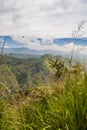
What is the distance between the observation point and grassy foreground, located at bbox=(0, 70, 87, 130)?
5672mm

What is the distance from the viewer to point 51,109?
581cm

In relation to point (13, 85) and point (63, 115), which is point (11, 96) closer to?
point (13, 85)

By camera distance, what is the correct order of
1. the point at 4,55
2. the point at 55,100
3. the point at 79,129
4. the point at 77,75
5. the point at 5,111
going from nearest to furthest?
the point at 79,129, the point at 55,100, the point at 77,75, the point at 5,111, the point at 4,55

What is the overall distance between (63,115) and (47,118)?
409 millimetres

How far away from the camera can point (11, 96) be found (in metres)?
7.69

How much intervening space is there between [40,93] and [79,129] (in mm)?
1935

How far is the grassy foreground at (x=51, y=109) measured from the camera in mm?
5672

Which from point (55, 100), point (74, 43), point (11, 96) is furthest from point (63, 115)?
point (11, 96)

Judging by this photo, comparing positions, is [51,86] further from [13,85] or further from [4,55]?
[4,55]

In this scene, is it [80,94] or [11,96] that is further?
[11,96]

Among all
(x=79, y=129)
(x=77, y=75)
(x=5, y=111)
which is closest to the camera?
(x=79, y=129)

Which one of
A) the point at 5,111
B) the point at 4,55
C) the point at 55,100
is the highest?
the point at 4,55

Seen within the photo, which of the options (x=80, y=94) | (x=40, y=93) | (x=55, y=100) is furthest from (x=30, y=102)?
(x=80, y=94)

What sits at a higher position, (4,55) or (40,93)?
(4,55)
